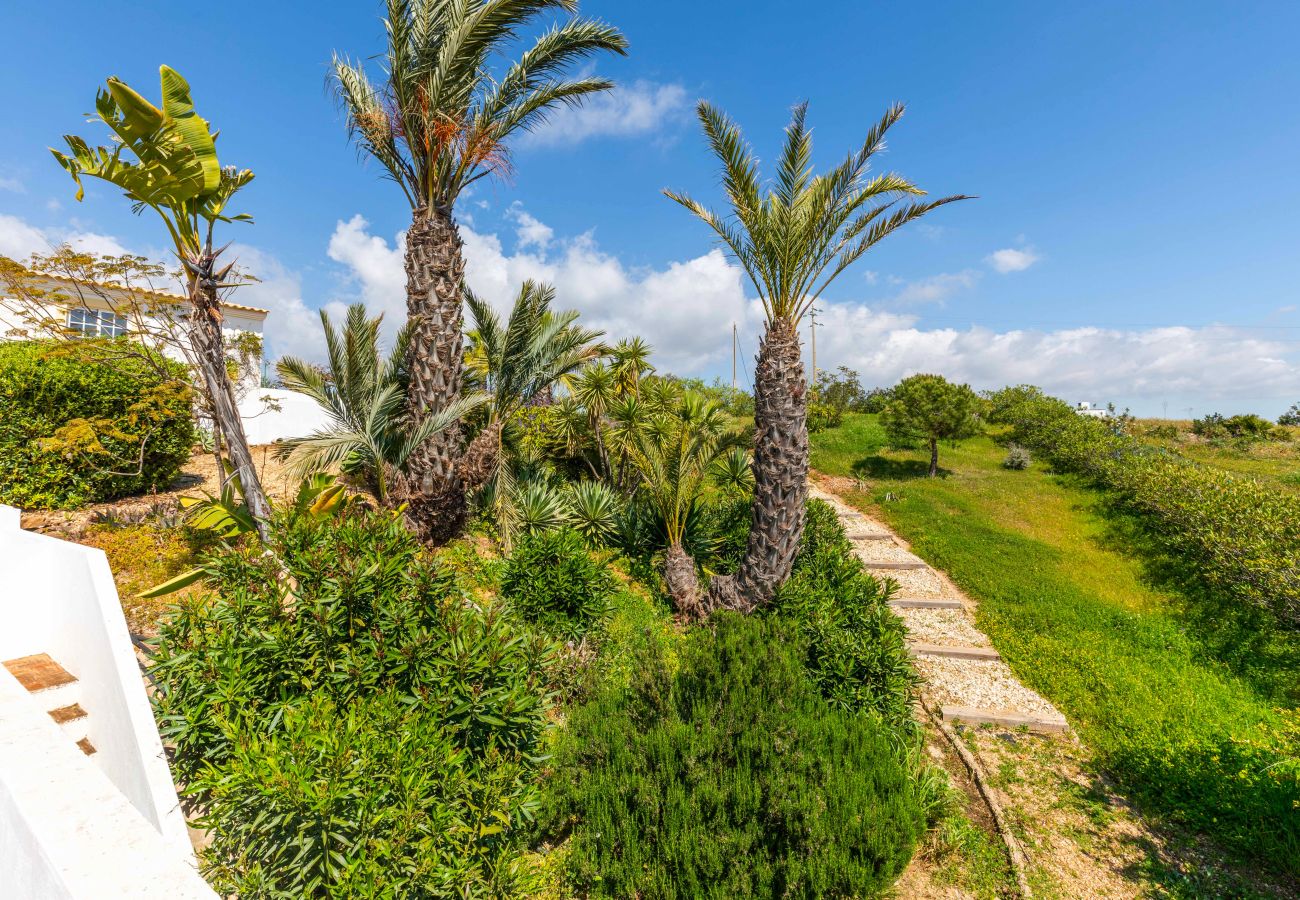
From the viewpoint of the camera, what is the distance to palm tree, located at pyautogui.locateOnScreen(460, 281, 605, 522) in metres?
Answer: 8.30

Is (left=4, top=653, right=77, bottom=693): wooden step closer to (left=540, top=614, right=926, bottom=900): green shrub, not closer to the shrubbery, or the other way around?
(left=540, top=614, right=926, bottom=900): green shrub

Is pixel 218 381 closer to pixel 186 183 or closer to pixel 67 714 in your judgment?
pixel 186 183

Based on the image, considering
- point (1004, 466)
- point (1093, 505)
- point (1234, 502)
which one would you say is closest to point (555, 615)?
point (1234, 502)

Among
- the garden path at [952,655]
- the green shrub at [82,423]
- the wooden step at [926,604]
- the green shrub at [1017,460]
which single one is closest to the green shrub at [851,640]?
the garden path at [952,655]

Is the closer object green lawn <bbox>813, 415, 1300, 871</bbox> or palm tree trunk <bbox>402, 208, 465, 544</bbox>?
green lawn <bbox>813, 415, 1300, 871</bbox>

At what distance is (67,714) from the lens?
13.0 ft

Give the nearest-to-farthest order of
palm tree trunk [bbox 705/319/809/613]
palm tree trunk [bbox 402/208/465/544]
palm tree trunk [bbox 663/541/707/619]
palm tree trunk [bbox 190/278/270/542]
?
palm tree trunk [bbox 190/278/270/542] → palm tree trunk [bbox 705/319/809/613] → palm tree trunk [bbox 402/208/465/544] → palm tree trunk [bbox 663/541/707/619]

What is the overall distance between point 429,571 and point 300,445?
14.4ft

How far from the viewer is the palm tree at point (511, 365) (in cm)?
830

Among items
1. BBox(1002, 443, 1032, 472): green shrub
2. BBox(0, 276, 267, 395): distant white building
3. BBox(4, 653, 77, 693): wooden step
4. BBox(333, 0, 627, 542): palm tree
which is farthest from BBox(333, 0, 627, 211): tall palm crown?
BBox(1002, 443, 1032, 472): green shrub

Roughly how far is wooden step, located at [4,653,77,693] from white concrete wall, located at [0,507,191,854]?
0.19ft

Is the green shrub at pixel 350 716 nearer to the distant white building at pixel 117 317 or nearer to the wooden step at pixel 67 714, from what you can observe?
the wooden step at pixel 67 714

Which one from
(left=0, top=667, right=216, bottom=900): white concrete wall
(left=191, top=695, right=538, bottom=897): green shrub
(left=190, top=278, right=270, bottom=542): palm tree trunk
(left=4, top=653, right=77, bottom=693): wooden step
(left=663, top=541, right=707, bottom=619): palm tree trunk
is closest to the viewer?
(left=0, top=667, right=216, bottom=900): white concrete wall

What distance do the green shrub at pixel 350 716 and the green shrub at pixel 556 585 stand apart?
262 centimetres
